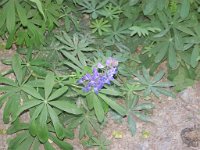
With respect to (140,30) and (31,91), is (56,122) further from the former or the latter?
(140,30)

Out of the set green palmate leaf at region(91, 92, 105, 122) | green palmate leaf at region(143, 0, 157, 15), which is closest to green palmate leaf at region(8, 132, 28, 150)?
green palmate leaf at region(91, 92, 105, 122)

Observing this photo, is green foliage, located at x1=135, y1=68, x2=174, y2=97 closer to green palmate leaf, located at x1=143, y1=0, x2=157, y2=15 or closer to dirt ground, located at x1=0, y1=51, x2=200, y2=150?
dirt ground, located at x1=0, y1=51, x2=200, y2=150

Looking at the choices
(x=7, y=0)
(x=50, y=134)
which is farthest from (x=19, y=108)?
(x=7, y=0)

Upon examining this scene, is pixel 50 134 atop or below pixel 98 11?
below

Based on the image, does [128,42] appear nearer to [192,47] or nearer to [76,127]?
[192,47]

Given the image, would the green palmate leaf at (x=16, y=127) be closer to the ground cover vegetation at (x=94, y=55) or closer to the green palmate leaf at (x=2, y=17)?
the ground cover vegetation at (x=94, y=55)

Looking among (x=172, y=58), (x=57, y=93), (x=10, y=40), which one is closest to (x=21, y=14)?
(x=10, y=40)

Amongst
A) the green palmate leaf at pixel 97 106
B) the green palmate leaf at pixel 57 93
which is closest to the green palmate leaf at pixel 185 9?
the green palmate leaf at pixel 97 106
